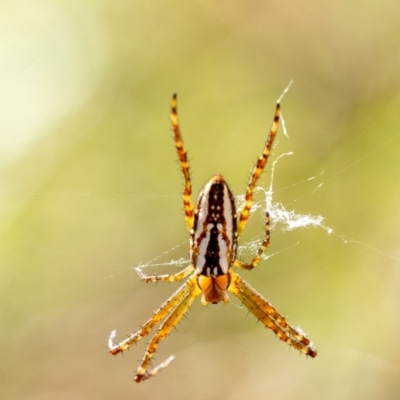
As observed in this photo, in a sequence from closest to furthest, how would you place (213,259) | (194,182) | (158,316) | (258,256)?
(213,259)
(258,256)
(158,316)
(194,182)

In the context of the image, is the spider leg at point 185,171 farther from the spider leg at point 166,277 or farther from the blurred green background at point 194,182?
the blurred green background at point 194,182

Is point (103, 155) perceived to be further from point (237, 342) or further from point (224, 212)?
point (224, 212)

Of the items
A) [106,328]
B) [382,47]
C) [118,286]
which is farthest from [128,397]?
[382,47]

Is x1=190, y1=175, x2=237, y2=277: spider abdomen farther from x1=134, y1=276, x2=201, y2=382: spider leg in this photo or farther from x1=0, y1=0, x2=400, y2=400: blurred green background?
x1=0, y1=0, x2=400, y2=400: blurred green background

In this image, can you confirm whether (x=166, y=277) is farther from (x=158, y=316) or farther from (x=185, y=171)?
(x=185, y=171)

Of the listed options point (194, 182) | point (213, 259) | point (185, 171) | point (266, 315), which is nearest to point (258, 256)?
point (213, 259)

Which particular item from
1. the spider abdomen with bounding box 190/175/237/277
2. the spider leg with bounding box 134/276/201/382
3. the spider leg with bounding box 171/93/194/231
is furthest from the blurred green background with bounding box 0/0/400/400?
the spider leg with bounding box 171/93/194/231
